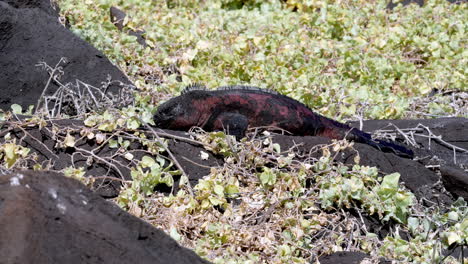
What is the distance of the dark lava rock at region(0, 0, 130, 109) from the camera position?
641 cm

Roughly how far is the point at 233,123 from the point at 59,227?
2872 mm

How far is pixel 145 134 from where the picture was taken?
4.94 m

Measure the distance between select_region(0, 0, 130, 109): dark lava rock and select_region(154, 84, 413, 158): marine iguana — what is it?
4.23 ft

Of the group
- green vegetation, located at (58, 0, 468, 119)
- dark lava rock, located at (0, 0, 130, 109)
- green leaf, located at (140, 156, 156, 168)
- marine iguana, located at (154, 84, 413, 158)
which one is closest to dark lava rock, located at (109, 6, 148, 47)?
green vegetation, located at (58, 0, 468, 119)

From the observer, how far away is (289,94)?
7.37 metres

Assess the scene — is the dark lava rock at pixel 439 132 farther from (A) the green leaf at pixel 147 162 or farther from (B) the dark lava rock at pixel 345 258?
(A) the green leaf at pixel 147 162

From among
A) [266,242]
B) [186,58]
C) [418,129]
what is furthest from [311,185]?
[186,58]

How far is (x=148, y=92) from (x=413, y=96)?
10.0ft

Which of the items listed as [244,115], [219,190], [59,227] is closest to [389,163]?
[244,115]

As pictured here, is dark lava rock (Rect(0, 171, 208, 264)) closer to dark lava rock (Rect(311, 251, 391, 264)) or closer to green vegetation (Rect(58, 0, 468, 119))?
dark lava rock (Rect(311, 251, 391, 264))

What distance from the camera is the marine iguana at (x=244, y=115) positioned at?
5480mm

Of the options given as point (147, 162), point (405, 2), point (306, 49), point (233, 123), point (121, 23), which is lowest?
point (405, 2)

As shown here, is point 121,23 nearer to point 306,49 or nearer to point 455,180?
point 306,49

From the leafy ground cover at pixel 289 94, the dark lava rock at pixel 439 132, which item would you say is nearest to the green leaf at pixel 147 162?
the leafy ground cover at pixel 289 94
